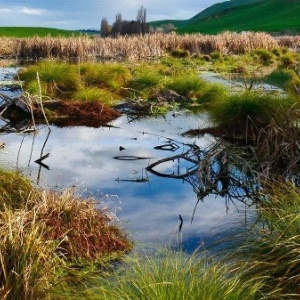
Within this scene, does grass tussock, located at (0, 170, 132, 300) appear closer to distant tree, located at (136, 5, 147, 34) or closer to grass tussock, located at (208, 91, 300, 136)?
grass tussock, located at (208, 91, 300, 136)

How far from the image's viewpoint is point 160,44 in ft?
109

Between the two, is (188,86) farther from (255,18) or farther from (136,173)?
(255,18)

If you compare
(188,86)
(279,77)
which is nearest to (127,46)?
(279,77)

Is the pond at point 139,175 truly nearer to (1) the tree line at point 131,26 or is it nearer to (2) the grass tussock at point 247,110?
(2) the grass tussock at point 247,110

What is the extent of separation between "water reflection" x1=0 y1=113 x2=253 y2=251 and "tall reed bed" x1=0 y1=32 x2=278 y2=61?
16.1m

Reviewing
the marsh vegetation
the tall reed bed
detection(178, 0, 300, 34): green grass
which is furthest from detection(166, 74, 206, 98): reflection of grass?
detection(178, 0, 300, 34): green grass

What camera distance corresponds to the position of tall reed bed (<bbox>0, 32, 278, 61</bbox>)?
2894cm

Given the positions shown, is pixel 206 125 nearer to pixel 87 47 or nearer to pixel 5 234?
pixel 5 234

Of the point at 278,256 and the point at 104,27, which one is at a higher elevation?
the point at 278,256

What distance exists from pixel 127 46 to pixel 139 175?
851 inches

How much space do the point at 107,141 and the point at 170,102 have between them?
187 inches

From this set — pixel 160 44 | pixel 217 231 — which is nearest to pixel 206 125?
pixel 217 231

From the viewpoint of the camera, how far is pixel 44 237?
539 centimetres

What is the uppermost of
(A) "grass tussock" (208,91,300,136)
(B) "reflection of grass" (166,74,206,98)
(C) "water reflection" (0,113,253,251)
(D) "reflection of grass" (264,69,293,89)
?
(A) "grass tussock" (208,91,300,136)
